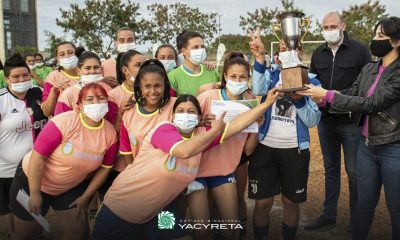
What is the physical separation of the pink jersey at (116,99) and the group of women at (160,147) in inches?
0.4

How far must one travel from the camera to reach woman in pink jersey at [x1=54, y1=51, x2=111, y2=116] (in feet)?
12.4

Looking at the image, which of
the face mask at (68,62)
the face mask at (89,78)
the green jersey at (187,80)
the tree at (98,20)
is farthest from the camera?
the tree at (98,20)

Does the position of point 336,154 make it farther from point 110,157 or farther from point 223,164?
point 110,157

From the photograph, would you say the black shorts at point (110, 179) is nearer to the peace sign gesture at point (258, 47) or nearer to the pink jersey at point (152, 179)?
the pink jersey at point (152, 179)

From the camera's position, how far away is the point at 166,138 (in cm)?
288

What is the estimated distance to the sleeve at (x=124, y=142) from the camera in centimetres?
334

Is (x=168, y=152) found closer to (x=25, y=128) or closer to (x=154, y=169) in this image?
(x=154, y=169)

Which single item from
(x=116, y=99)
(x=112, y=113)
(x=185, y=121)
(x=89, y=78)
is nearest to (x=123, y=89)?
(x=116, y=99)

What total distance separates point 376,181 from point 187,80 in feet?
6.65

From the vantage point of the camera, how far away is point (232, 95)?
3564mm

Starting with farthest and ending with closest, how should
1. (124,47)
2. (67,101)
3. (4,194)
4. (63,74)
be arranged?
1. (124,47)
2. (63,74)
3. (4,194)
4. (67,101)

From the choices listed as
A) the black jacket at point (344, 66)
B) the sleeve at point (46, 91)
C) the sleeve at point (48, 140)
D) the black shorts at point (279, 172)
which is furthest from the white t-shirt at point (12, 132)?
the black jacket at point (344, 66)

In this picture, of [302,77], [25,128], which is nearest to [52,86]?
[25,128]

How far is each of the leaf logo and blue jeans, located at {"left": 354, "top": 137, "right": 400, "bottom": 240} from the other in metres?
1.75
